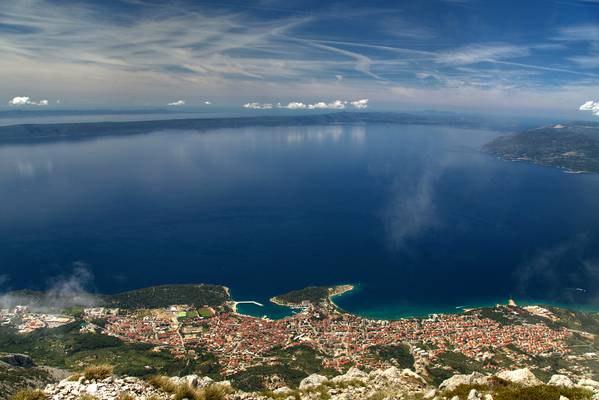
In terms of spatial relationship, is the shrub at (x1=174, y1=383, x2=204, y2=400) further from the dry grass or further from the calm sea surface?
the calm sea surface

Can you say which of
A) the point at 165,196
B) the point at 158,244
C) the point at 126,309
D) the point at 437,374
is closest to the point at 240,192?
the point at 165,196

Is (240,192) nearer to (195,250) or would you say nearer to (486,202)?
(195,250)

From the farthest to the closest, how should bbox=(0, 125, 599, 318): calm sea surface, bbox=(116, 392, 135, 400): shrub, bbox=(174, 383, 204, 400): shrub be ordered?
bbox=(0, 125, 599, 318): calm sea surface, bbox=(174, 383, 204, 400): shrub, bbox=(116, 392, 135, 400): shrub

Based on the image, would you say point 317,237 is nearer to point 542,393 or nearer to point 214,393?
point 214,393

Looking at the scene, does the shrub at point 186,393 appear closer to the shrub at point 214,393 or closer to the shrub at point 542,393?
the shrub at point 214,393

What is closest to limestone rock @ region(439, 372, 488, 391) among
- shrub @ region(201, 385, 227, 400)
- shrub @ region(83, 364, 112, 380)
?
shrub @ region(201, 385, 227, 400)

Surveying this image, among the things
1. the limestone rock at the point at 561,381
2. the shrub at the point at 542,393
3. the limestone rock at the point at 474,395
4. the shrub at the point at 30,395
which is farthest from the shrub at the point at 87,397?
the limestone rock at the point at 561,381

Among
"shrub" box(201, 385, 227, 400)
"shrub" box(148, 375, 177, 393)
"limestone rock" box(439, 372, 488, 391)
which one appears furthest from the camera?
"limestone rock" box(439, 372, 488, 391)
